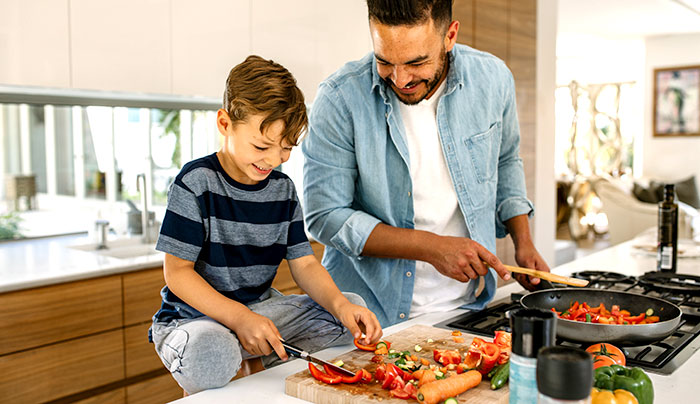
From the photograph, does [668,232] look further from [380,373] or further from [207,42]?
[207,42]

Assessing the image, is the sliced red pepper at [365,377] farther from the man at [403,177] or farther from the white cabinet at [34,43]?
the white cabinet at [34,43]

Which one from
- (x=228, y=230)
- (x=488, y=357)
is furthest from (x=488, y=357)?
(x=228, y=230)

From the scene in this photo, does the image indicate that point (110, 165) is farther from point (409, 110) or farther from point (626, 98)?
point (626, 98)

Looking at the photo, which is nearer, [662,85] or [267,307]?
[267,307]

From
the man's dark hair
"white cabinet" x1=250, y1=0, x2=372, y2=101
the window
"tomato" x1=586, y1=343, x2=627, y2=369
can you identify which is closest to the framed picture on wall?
"white cabinet" x1=250, y1=0, x2=372, y2=101

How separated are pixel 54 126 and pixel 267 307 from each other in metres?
2.38

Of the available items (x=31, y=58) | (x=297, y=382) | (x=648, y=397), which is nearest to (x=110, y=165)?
(x=31, y=58)

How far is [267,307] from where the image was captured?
1457 mm

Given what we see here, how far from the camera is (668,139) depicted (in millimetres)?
8477

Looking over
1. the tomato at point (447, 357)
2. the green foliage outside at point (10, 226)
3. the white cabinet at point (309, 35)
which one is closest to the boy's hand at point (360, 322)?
the tomato at point (447, 357)

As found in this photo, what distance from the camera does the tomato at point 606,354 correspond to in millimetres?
1065

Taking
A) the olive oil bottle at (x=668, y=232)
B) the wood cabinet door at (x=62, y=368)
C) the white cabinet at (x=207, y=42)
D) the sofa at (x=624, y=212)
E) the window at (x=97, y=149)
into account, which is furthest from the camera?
the sofa at (x=624, y=212)

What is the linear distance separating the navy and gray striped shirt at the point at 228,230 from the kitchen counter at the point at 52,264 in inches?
40.4

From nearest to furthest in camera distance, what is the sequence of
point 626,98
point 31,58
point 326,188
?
point 326,188
point 31,58
point 626,98
